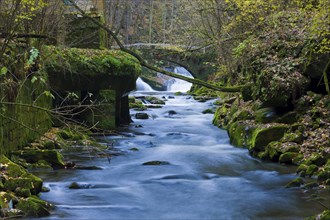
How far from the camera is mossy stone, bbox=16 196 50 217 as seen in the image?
21.7ft

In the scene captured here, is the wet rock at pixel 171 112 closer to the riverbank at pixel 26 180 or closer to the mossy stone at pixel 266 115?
the mossy stone at pixel 266 115

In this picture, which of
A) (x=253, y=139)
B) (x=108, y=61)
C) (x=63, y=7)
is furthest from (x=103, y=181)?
(x=108, y=61)

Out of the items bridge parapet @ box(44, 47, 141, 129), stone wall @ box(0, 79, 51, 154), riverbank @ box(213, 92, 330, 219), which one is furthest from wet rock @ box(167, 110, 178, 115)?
stone wall @ box(0, 79, 51, 154)

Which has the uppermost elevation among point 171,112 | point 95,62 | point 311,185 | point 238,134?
point 95,62

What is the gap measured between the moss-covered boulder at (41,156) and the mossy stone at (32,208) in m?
3.25

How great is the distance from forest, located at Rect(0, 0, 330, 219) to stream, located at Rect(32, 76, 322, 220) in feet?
0.15

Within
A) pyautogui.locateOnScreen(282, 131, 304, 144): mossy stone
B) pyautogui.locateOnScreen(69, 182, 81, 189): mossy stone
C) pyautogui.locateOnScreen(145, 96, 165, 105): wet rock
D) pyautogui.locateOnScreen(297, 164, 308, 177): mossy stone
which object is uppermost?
pyautogui.locateOnScreen(145, 96, 165, 105): wet rock

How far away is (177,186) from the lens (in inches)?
369

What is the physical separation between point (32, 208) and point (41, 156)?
11.8 ft

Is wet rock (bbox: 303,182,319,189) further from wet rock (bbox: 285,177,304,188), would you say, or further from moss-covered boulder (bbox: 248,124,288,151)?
moss-covered boulder (bbox: 248,124,288,151)

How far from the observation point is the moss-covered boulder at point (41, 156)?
1002 centimetres

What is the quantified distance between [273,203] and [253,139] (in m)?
4.14

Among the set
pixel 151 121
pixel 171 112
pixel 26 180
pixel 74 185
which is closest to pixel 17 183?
pixel 26 180

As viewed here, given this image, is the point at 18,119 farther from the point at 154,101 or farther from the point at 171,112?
the point at 154,101
